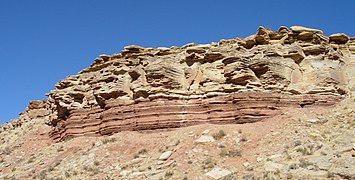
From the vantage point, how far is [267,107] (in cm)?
2472

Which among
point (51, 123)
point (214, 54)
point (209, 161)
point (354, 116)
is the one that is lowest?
point (209, 161)

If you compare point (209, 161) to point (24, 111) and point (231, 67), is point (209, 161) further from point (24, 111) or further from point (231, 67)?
point (24, 111)

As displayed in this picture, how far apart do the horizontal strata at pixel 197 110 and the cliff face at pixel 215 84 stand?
0.06m

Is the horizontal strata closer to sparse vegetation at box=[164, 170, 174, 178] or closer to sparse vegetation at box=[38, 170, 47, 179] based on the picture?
sparse vegetation at box=[38, 170, 47, 179]

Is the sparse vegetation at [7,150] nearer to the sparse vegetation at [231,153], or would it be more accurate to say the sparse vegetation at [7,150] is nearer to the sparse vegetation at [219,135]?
the sparse vegetation at [219,135]

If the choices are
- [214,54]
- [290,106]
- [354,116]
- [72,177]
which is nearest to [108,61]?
[214,54]

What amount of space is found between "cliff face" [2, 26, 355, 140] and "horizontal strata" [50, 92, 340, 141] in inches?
2.4

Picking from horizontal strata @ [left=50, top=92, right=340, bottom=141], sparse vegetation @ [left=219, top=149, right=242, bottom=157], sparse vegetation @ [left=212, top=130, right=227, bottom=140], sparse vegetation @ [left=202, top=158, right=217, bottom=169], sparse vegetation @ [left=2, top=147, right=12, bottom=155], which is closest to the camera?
sparse vegetation @ [left=202, top=158, right=217, bottom=169]

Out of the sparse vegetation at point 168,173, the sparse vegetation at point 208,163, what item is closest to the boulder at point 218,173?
the sparse vegetation at point 208,163

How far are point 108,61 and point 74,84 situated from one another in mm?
3558

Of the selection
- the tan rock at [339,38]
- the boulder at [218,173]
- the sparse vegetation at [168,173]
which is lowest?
the boulder at [218,173]

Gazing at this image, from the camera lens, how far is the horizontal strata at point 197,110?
2481 centimetres

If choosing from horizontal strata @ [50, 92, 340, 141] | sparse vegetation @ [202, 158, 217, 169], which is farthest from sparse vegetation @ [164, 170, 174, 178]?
horizontal strata @ [50, 92, 340, 141]

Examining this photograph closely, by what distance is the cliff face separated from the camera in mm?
25406
